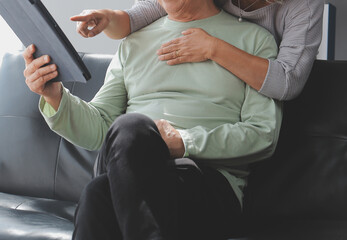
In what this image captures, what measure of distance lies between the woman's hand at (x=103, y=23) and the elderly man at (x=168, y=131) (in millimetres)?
53

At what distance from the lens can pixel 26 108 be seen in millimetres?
1976

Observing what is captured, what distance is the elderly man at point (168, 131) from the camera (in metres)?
1.06

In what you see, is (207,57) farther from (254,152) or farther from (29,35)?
(29,35)

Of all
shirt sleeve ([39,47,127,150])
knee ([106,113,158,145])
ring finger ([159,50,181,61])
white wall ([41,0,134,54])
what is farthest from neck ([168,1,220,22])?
white wall ([41,0,134,54])

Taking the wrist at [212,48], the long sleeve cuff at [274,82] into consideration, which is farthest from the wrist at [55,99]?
the long sleeve cuff at [274,82]

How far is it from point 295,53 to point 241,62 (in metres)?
0.16

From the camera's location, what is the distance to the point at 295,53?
4.86 feet

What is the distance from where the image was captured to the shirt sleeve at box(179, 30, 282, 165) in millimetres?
1348

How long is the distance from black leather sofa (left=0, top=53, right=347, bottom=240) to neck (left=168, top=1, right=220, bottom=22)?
1.28 ft

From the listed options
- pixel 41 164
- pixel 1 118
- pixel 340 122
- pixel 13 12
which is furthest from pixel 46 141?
pixel 340 122

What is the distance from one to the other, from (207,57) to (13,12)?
56cm

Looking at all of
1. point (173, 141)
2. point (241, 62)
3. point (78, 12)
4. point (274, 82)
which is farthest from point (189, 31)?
point (78, 12)

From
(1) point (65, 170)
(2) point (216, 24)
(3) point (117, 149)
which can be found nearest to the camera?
(3) point (117, 149)

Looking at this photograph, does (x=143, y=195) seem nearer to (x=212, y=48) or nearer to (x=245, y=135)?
(x=245, y=135)
